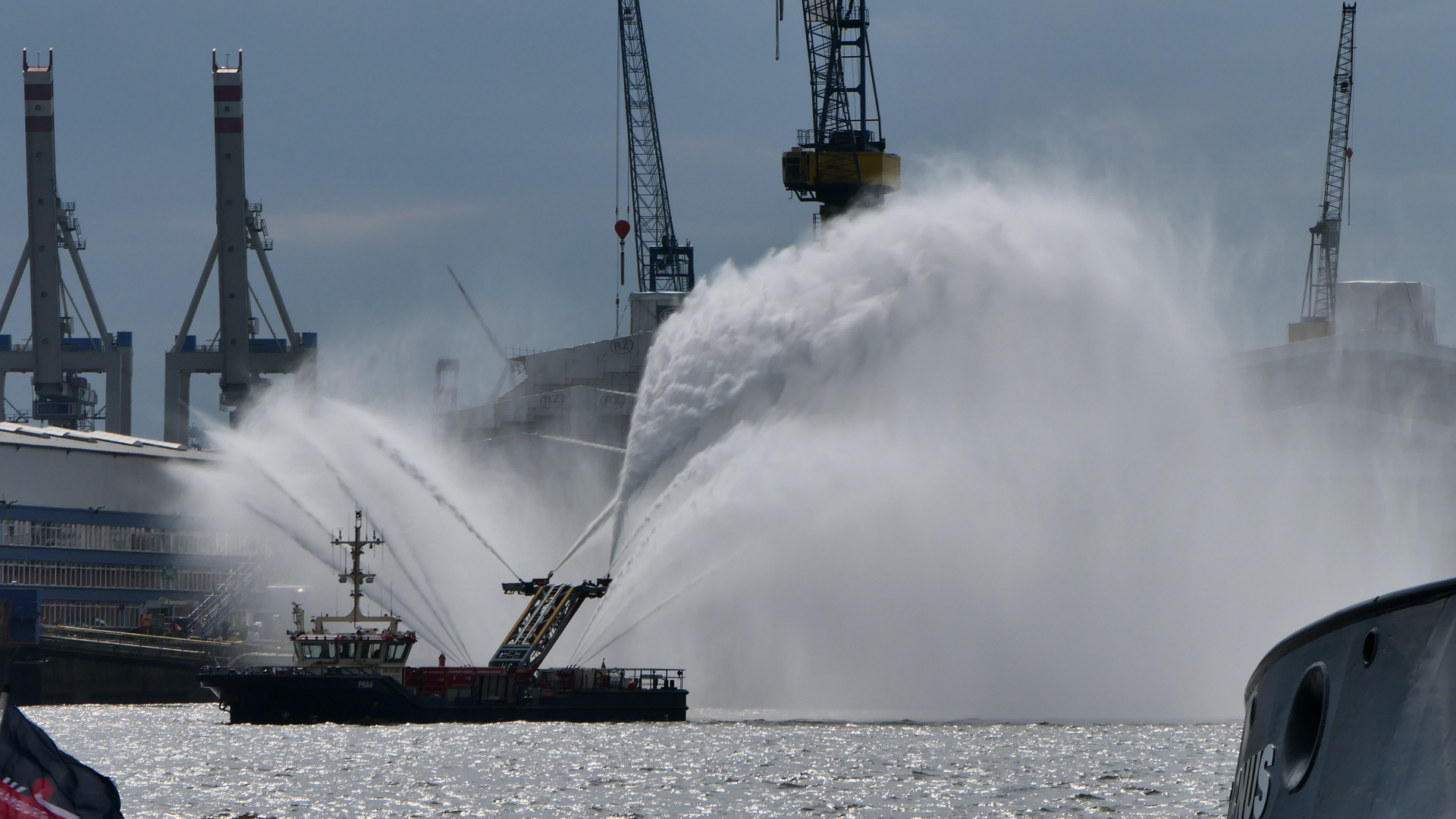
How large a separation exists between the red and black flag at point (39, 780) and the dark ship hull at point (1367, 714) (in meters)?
8.75

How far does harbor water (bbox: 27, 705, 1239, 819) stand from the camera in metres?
36.7

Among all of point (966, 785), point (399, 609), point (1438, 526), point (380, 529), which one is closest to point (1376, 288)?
point (1438, 526)

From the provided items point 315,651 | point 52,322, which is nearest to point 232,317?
point 52,322

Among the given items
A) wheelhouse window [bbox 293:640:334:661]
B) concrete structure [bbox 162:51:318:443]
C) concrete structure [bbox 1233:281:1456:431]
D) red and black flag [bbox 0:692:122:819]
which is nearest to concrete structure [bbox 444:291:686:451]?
concrete structure [bbox 162:51:318:443]

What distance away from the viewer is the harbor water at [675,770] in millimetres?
36656

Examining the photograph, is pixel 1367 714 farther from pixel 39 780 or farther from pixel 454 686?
pixel 454 686

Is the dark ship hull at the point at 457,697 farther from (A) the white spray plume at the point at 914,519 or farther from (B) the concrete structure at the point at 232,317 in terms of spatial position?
(B) the concrete structure at the point at 232,317

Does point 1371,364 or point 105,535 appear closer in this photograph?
point 105,535

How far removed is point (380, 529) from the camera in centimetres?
7244

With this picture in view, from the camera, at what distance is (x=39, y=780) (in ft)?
44.4

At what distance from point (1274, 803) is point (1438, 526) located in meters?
94.7

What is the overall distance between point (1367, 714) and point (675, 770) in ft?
114

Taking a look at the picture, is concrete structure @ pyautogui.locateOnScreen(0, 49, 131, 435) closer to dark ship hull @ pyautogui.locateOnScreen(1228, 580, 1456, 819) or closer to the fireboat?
the fireboat

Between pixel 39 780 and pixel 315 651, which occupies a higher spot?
pixel 315 651
